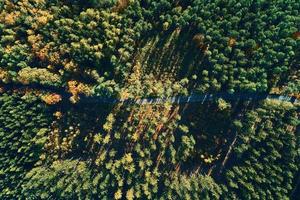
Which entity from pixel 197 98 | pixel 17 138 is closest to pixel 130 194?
pixel 197 98

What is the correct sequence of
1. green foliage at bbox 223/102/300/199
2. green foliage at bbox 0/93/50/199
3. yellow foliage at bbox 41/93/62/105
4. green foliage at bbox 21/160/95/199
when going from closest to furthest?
green foliage at bbox 223/102/300/199 < green foliage at bbox 0/93/50/199 < green foliage at bbox 21/160/95/199 < yellow foliage at bbox 41/93/62/105

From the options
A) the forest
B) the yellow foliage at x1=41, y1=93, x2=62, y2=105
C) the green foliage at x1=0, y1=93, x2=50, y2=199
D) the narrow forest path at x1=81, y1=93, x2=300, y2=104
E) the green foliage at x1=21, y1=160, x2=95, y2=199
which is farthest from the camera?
the narrow forest path at x1=81, y1=93, x2=300, y2=104

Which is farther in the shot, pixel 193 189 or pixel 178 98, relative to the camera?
pixel 178 98

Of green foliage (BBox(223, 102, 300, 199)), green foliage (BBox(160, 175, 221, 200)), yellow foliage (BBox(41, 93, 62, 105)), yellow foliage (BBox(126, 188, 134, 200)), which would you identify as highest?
green foliage (BBox(223, 102, 300, 199))

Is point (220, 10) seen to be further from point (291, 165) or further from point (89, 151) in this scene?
point (89, 151)

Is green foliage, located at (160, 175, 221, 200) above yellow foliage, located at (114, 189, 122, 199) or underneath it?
above

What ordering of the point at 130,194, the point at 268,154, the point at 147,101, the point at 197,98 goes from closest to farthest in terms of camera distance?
1. the point at 268,154
2. the point at 130,194
3. the point at 197,98
4. the point at 147,101

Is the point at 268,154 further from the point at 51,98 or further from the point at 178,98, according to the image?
the point at 51,98

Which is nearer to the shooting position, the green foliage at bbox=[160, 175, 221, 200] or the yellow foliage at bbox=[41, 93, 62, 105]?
the green foliage at bbox=[160, 175, 221, 200]

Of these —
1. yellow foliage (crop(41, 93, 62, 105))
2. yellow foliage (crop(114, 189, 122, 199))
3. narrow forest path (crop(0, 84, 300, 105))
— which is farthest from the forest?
yellow foliage (crop(41, 93, 62, 105))

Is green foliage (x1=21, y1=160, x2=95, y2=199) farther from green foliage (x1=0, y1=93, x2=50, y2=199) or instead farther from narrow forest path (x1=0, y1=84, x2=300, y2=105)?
narrow forest path (x1=0, y1=84, x2=300, y2=105)
